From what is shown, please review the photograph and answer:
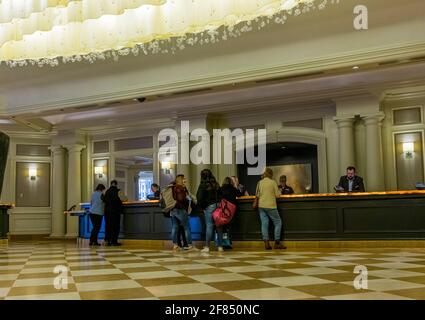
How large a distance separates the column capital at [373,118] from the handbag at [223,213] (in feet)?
15.1

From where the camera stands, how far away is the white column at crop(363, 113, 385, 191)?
35.4 feet

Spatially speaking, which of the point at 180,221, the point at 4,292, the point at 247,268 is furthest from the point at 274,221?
the point at 4,292

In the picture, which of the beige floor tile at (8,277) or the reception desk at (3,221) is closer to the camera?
the beige floor tile at (8,277)

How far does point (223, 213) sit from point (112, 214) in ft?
9.39

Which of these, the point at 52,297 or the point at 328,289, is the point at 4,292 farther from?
the point at 328,289

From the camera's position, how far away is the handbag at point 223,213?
309 inches

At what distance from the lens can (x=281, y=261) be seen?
5930mm

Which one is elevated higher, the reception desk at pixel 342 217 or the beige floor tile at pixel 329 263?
the reception desk at pixel 342 217

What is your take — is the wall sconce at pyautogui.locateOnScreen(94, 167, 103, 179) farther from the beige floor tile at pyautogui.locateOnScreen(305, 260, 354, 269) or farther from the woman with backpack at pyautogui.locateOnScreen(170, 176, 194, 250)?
the beige floor tile at pyautogui.locateOnScreen(305, 260, 354, 269)

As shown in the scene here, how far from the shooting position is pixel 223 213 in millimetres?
7891

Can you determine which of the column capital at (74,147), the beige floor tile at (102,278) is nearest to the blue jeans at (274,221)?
the beige floor tile at (102,278)

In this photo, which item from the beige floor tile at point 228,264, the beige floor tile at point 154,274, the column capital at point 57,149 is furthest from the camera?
the column capital at point 57,149

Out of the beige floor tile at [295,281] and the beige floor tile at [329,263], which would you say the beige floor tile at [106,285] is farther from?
the beige floor tile at [329,263]
